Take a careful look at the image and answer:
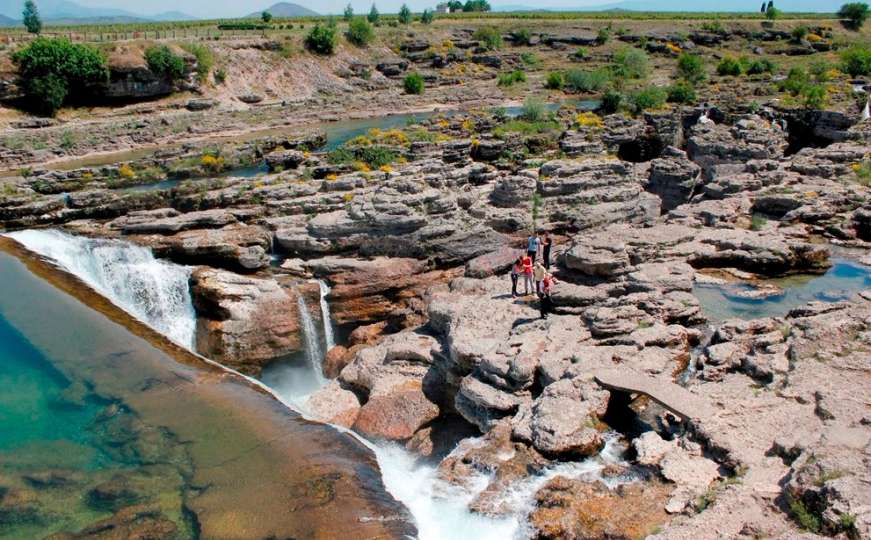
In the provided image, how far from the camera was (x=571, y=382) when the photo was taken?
1556 cm

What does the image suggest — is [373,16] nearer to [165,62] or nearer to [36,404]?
[165,62]

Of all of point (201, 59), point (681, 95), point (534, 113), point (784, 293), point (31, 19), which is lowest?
point (784, 293)

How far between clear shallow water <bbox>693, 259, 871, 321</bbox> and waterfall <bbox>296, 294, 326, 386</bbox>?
11.9 metres

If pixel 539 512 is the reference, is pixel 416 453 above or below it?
below

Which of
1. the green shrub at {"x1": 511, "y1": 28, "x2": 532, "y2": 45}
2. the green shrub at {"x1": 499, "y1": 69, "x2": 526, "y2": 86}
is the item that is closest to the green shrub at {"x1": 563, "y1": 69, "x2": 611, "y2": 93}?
the green shrub at {"x1": 499, "y1": 69, "x2": 526, "y2": 86}

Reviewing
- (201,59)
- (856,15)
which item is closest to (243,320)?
(201,59)

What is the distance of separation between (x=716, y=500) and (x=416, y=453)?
738 centimetres

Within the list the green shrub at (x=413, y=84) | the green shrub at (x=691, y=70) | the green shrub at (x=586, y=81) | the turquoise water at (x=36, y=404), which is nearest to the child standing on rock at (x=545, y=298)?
the turquoise water at (x=36, y=404)

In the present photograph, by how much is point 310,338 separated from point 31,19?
8115cm

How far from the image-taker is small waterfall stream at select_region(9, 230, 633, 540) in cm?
1370

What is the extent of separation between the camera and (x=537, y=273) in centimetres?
2005

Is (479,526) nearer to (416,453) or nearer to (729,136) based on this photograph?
(416,453)

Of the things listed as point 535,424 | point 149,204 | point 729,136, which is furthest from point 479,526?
point 729,136

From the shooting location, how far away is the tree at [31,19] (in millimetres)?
79800
